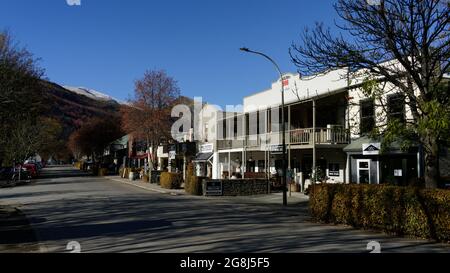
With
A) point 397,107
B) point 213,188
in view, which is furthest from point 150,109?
point 397,107

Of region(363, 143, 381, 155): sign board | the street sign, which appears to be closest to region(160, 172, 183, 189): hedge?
the street sign

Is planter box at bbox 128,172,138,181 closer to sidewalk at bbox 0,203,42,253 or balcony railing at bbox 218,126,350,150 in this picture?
balcony railing at bbox 218,126,350,150

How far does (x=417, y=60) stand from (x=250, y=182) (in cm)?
1837

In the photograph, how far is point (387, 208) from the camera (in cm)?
1370

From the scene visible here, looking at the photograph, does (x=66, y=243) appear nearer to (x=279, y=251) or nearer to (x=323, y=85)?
(x=279, y=251)

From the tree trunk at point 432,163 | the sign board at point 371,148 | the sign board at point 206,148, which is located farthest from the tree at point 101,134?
the tree trunk at point 432,163

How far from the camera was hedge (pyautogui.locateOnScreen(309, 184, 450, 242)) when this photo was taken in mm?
12164

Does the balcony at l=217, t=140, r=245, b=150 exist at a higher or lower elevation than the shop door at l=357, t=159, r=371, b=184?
higher

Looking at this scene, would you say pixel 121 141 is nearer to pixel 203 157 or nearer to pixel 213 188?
pixel 203 157

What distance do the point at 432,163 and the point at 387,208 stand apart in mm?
1887

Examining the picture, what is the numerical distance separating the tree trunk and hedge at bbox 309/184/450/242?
4.40ft

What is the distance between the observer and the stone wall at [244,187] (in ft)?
102

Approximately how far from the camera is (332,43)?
571 inches

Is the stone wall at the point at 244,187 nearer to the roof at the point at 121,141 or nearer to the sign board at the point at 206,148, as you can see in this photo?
the sign board at the point at 206,148
